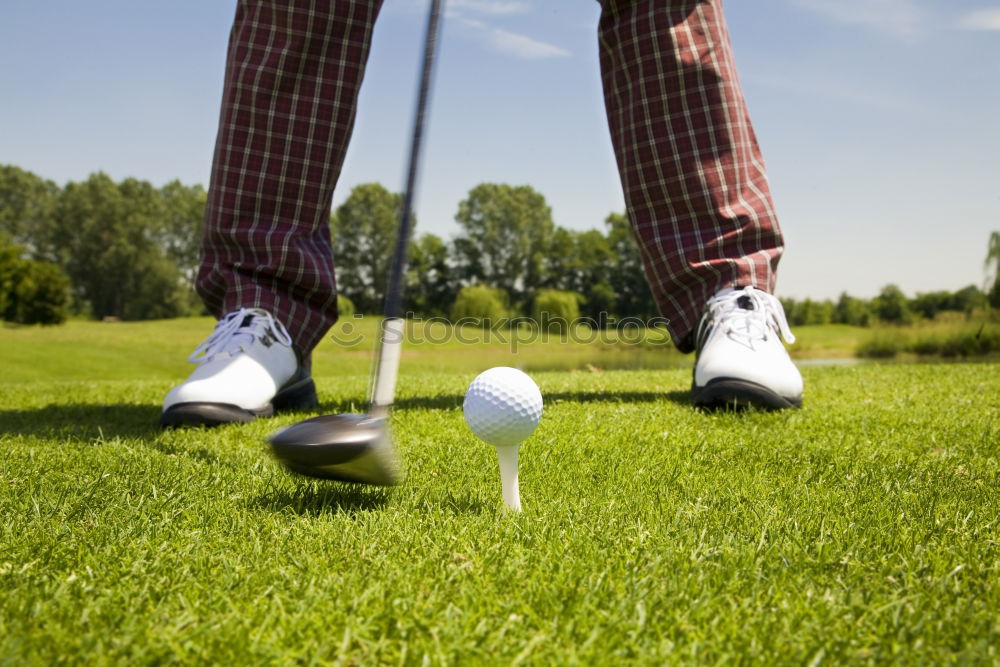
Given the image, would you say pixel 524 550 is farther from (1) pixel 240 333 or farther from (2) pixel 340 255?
(2) pixel 340 255

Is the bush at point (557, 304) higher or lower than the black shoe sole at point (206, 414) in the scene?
higher

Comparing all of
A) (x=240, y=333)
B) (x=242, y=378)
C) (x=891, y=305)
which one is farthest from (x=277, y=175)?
(x=891, y=305)

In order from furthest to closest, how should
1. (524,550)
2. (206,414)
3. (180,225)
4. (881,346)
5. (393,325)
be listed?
(180,225) → (881,346) → (206,414) → (393,325) → (524,550)

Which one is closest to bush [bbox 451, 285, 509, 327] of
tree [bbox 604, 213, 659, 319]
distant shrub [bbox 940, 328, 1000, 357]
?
tree [bbox 604, 213, 659, 319]

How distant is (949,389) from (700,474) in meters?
2.32

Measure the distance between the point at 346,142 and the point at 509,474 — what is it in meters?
1.81

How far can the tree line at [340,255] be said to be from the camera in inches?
1420

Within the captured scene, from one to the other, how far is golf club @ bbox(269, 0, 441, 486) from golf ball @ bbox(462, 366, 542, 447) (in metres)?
0.16

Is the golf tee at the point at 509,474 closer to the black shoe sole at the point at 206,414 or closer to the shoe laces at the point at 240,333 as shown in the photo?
the black shoe sole at the point at 206,414

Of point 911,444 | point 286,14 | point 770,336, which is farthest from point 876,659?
point 286,14

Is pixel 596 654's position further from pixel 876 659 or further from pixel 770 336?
pixel 770 336

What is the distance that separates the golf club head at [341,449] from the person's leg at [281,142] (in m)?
1.45

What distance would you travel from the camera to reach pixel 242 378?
95.1 inches

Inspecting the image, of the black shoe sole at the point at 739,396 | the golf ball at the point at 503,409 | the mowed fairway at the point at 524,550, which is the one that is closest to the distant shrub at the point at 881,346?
the black shoe sole at the point at 739,396
